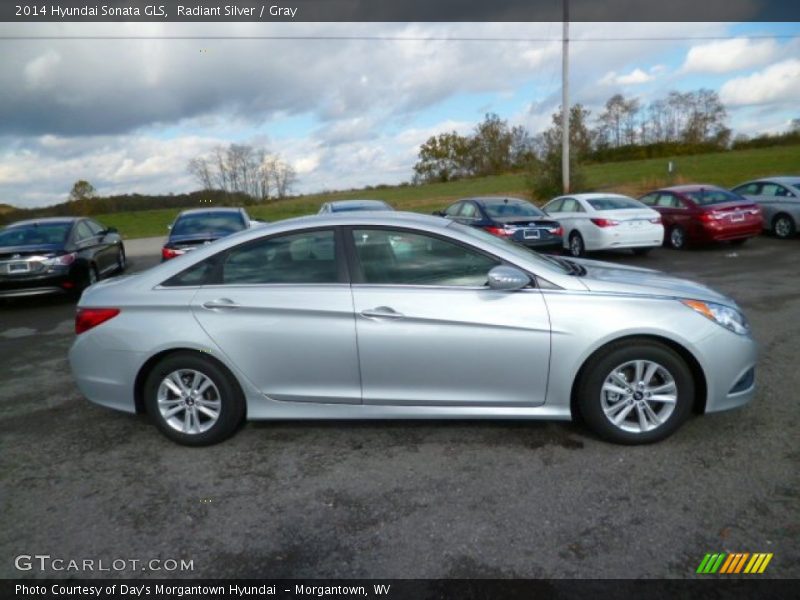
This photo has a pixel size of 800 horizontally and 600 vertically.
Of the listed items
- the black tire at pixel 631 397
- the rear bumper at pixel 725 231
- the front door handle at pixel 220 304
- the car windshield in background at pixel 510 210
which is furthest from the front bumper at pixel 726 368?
the rear bumper at pixel 725 231

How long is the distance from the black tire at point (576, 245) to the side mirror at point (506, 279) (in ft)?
32.2

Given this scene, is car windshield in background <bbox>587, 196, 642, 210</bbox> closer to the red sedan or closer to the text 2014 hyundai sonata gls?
the red sedan

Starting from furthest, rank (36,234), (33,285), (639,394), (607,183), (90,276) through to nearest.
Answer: (607,183)
(90,276)
(36,234)
(33,285)
(639,394)

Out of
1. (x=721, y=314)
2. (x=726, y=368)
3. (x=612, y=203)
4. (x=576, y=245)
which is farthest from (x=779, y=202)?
(x=726, y=368)

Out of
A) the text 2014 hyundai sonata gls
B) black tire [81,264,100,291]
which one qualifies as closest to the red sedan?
the text 2014 hyundai sonata gls

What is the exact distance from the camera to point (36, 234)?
10.3m

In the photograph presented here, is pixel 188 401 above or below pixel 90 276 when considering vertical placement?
below

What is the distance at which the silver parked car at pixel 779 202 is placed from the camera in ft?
46.0

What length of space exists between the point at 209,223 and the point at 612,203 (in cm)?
858

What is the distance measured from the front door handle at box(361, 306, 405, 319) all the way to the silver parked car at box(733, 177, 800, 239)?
14030 mm

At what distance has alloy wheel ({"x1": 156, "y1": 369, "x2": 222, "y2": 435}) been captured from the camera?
3973 millimetres

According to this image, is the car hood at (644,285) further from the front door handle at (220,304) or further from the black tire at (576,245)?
the black tire at (576,245)

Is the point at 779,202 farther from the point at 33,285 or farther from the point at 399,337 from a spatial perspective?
the point at 33,285
